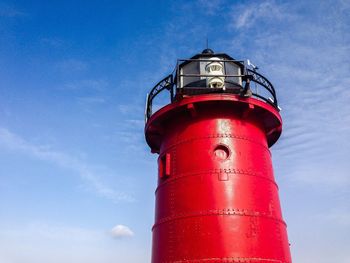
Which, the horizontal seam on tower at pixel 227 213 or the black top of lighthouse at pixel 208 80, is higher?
the black top of lighthouse at pixel 208 80

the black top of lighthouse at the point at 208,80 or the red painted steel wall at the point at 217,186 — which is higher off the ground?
the black top of lighthouse at the point at 208,80

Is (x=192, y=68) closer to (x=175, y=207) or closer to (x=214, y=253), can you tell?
(x=175, y=207)

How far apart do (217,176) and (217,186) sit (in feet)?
1.08

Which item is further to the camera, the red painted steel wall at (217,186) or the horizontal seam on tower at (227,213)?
the horizontal seam on tower at (227,213)

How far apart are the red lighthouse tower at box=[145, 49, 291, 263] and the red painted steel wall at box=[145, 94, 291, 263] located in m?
0.03

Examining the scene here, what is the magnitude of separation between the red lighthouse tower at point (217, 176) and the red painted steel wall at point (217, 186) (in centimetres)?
3

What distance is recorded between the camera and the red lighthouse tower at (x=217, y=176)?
10273 millimetres

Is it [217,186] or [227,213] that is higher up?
[217,186]

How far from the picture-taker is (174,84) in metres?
13.3

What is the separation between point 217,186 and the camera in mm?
10836

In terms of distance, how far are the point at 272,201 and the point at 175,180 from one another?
3.22 metres

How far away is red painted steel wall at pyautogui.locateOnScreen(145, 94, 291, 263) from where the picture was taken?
33.6ft

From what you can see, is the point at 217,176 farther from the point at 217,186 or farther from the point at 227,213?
the point at 227,213

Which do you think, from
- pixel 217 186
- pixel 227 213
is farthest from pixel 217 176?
pixel 227 213
